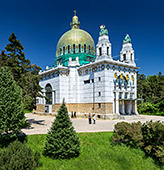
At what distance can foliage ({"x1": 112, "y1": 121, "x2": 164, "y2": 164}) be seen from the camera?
493 inches

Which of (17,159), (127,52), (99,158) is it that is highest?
(127,52)

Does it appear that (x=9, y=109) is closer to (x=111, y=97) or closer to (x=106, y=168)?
(x=106, y=168)

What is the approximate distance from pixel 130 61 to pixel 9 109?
2652 cm

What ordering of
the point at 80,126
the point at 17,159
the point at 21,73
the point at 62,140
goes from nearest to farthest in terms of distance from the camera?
the point at 17,159 < the point at 62,140 < the point at 80,126 < the point at 21,73

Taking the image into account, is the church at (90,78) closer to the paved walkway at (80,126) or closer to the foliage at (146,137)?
the paved walkway at (80,126)

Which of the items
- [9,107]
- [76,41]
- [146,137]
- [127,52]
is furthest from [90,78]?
[9,107]

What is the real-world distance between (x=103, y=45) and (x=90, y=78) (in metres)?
6.57

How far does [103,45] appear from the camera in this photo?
29047 millimetres

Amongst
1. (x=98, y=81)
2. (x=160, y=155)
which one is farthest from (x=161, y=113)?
(x=160, y=155)

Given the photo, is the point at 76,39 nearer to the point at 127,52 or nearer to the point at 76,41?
the point at 76,41

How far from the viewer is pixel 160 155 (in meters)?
11.9

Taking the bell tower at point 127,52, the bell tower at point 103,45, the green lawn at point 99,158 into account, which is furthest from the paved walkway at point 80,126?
the bell tower at point 103,45

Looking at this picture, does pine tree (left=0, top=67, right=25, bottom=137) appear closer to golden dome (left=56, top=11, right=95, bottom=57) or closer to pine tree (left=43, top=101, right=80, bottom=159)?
pine tree (left=43, top=101, right=80, bottom=159)

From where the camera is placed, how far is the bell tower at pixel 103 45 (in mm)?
28905
